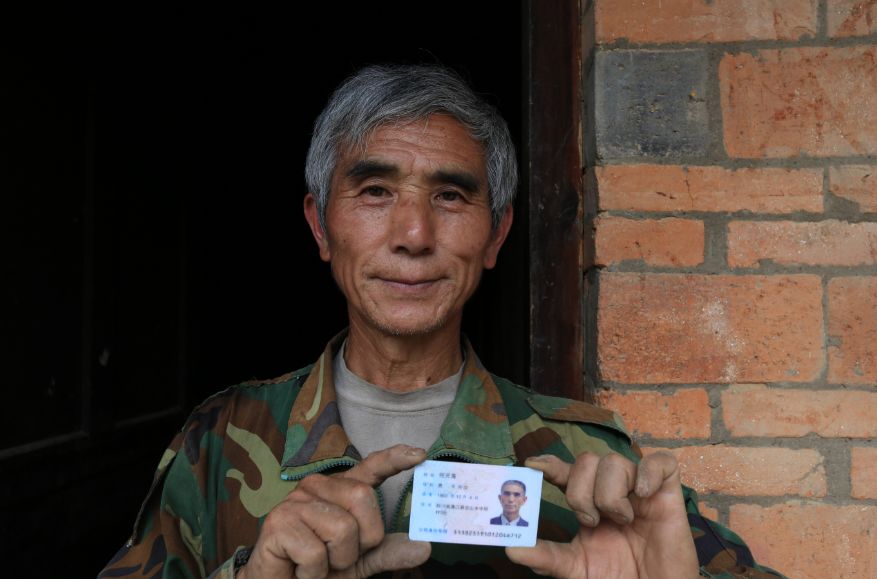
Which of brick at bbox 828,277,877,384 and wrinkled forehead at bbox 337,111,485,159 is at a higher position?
wrinkled forehead at bbox 337,111,485,159

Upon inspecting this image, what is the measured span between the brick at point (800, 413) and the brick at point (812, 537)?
0.17 m

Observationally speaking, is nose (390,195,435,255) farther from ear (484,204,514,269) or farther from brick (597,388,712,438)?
brick (597,388,712,438)

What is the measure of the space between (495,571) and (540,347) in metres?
0.63

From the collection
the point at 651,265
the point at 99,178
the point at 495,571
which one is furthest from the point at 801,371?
the point at 99,178

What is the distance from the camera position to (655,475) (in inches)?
40.2

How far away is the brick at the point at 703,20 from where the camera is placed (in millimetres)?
1654

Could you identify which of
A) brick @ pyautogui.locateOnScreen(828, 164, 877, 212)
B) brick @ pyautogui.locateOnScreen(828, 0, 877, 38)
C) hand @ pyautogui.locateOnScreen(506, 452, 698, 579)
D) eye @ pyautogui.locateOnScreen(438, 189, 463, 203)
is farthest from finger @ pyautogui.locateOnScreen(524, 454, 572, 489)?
brick @ pyautogui.locateOnScreen(828, 0, 877, 38)

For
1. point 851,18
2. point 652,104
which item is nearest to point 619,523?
point 652,104

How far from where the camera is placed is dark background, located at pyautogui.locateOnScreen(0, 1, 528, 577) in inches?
118

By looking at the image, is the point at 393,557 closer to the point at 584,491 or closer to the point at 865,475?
the point at 584,491

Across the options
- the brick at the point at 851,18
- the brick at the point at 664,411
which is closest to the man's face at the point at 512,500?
the brick at the point at 664,411

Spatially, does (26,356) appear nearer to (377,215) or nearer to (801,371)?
(377,215)

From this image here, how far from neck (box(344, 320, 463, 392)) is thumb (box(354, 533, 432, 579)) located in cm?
44

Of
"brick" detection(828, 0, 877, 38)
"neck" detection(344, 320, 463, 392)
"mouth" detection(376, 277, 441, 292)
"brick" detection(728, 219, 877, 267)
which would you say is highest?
"brick" detection(828, 0, 877, 38)
